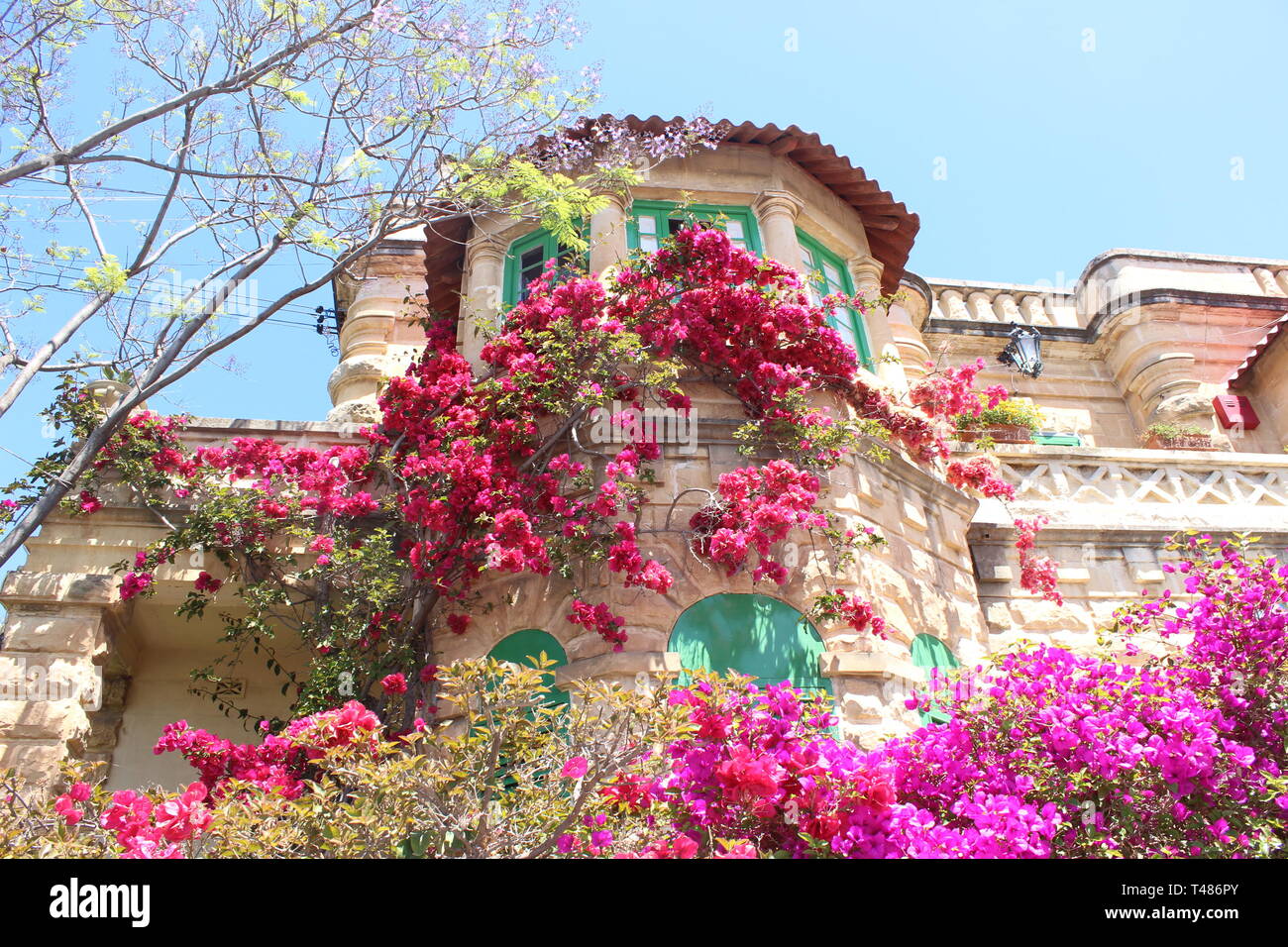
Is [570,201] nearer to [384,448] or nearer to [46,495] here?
[384,448]

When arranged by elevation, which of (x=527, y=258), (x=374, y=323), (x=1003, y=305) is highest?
(x=1003, y=305)

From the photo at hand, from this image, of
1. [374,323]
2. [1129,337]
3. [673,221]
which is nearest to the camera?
[673,221]

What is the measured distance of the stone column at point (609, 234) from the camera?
28.3 ft

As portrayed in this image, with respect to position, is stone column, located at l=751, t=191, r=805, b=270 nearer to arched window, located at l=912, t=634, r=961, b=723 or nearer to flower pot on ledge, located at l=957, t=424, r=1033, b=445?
flower pot on ledge, located at l=957, t=424, r=1033, b=445

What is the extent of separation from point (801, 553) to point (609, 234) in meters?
3.66

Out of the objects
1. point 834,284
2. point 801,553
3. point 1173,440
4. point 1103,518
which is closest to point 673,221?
point 834,284

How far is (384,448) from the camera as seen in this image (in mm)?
8016

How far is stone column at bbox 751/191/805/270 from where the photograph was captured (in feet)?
29.2

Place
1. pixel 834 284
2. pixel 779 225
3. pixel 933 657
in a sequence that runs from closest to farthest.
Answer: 1. pixel 933 657
2. pixel 779 225
3. pixel 834 284

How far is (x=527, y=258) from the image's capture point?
30.7 feet

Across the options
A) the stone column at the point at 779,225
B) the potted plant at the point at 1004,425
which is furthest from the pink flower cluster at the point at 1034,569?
the stone column at the point at 779,225

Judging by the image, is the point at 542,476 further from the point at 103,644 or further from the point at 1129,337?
the point at 1129,337

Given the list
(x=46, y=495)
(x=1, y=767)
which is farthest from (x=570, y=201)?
(x=1, y=767)

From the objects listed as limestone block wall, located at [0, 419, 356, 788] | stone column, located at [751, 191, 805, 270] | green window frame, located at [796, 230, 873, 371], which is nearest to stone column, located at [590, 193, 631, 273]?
stone column, located at [751, 191, 805, 270]
